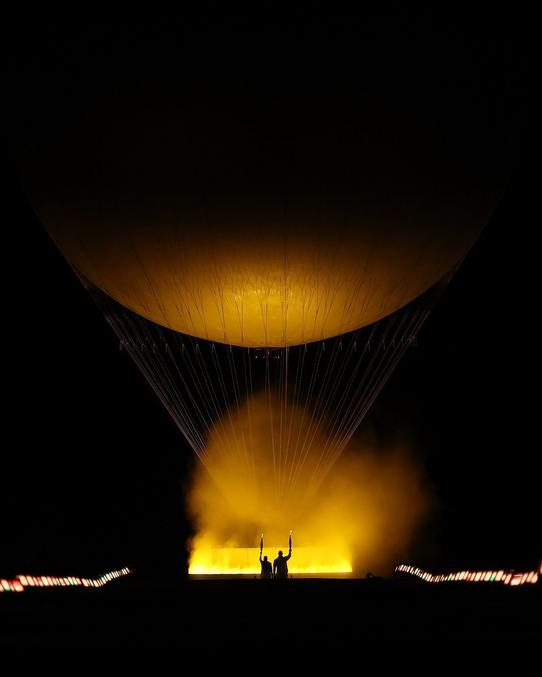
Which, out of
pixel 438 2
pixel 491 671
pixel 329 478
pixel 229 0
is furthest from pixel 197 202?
pixel 329 478

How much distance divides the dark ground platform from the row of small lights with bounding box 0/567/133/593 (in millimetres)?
722

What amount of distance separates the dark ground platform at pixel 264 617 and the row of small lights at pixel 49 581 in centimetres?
72

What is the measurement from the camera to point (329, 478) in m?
17.9

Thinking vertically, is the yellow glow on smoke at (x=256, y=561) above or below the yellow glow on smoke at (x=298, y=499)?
below

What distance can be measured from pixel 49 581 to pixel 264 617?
13.3 ft

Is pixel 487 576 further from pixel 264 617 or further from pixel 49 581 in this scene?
pixel 49 581

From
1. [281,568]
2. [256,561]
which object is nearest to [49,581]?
[281,568]

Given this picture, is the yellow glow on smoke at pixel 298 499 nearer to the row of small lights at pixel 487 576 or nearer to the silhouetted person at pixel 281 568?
the silhouetted person at pixel 281 568

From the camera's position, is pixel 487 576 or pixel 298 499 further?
pixel 298 499

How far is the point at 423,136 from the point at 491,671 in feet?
20.6

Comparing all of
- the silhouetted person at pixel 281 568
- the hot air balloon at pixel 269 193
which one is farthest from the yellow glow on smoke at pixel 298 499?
the hot air balloon at pixel 269 193

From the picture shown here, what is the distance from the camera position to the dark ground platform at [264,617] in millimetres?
4148

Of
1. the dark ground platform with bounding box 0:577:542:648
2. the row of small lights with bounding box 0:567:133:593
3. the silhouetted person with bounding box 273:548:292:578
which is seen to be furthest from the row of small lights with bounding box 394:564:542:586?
the row of small lights with bounding box 0:567:133:593

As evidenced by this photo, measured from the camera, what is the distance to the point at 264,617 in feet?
17.4
